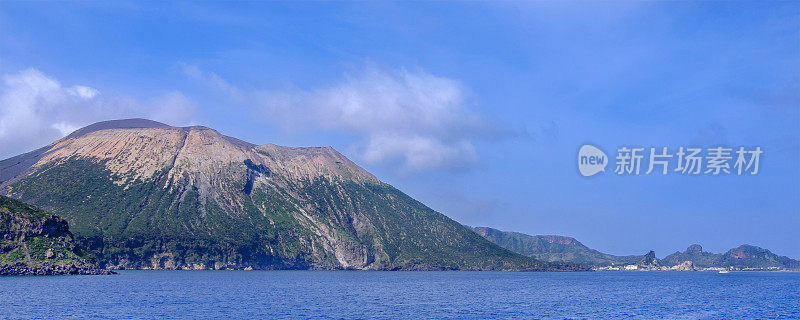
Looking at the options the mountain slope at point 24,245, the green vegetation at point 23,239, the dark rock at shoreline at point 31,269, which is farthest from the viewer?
the green vegetation at point 23,239

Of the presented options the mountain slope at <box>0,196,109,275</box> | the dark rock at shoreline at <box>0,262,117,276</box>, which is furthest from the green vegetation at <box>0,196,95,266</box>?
the dark rock at shoreline at <box>0,262,117,276</box>

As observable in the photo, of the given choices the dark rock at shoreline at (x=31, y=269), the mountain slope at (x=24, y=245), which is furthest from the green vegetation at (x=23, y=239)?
the dark rock at shoreline at (x=31, y=269)

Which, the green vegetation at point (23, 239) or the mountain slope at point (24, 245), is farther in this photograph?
the green vegetation at point (23, 239)

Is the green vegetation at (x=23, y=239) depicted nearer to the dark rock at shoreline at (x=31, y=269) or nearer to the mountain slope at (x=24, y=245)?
the mountain slope at (x=24, y=245)

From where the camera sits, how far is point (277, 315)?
100438mm

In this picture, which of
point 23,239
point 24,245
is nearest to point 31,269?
point 24,245

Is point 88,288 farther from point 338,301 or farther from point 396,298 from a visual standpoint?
point 396,298

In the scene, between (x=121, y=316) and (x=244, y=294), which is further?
(x=244, y=294)

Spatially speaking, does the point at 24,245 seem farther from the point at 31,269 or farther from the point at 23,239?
the point at 31,269

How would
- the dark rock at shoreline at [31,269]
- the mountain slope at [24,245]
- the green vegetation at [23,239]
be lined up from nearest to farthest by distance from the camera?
1. the dark rock at shoreline at [31,269]
2. the mountain slope at [24,245]
3. the green vegetation at [23,239]

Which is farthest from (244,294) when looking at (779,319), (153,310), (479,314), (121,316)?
(779,319)

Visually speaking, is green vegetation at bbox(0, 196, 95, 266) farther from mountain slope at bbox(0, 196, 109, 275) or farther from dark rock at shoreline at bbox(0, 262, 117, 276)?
dark rock at shoreline at bbox(0, 262, 117, 276)

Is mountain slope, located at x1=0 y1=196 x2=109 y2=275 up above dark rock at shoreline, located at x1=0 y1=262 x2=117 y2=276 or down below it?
above

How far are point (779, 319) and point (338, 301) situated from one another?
274 feet
